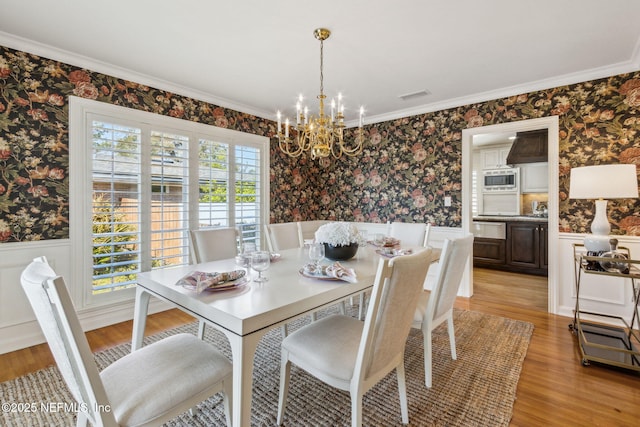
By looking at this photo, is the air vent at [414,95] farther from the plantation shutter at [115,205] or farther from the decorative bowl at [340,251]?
A: the plantation shutter at [115,205]

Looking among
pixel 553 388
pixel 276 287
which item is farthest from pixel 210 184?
pixel 553 388

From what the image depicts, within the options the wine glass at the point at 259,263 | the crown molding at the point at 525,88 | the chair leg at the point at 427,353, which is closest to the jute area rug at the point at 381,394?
the chair leg at the point at 427,353

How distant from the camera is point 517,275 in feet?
15.9

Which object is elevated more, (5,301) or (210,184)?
(210,184)

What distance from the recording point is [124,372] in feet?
3.96

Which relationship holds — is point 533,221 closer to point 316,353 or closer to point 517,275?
point 517,275

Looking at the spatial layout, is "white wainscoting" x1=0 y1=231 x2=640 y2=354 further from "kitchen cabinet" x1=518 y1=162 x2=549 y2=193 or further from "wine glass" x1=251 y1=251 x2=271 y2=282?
"kitchen cabinet" x1=518 y1=162 x2=549 y2=193

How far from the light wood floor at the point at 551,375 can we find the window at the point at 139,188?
54 cm

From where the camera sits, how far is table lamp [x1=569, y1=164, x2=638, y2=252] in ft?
7.58

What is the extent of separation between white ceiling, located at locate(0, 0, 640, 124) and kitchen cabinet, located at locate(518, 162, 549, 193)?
3.03m

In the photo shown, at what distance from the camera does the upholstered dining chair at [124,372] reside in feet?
2.93

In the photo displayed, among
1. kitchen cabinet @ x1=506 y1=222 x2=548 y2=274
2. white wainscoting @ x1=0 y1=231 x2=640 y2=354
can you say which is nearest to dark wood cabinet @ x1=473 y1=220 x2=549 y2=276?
kitchen cabinet @ x1=506 y1=222 x2=548 y2=274

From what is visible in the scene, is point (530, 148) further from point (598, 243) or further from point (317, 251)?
point (317, 251)

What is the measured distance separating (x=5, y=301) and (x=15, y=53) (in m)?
2.03
